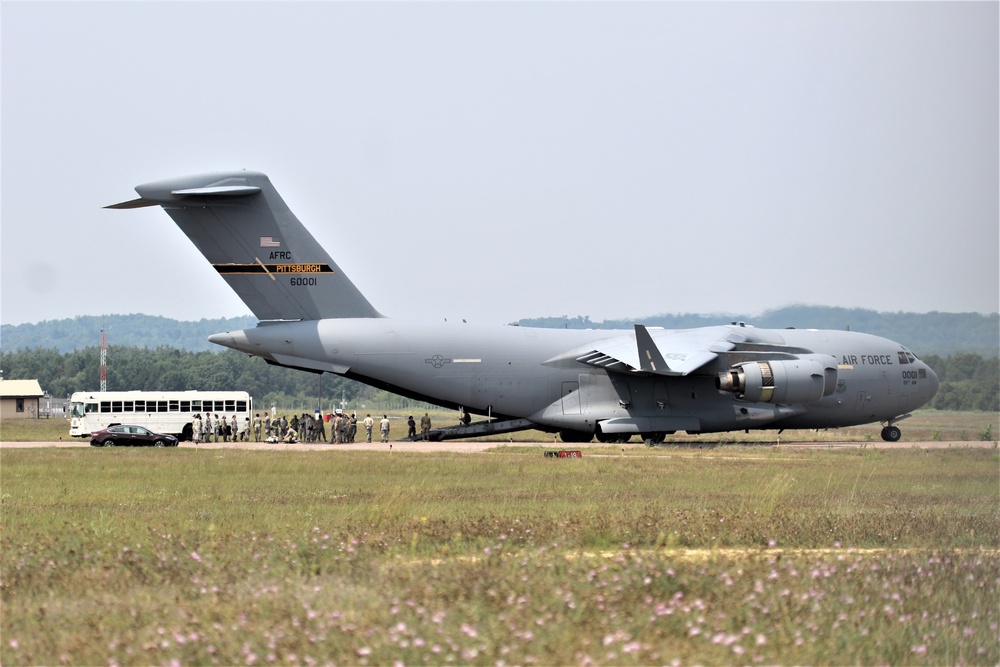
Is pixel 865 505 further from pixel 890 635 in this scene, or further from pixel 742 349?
pixel 742 349

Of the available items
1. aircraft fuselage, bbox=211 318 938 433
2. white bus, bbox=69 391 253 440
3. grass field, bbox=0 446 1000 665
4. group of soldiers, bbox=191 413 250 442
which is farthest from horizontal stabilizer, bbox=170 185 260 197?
white bus, bbox=69 391 253 440

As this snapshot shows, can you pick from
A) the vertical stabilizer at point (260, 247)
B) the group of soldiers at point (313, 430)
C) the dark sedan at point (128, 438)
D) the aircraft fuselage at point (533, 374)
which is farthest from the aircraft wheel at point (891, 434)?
the dark sedan at point (128, 438)

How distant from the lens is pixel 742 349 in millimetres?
37500

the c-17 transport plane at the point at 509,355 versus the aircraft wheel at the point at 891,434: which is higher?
the c-17 transport plane at the point at 509,355

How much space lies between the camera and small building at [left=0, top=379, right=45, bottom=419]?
93625 mm

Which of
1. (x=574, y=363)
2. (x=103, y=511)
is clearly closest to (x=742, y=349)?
(x=574, y=363)

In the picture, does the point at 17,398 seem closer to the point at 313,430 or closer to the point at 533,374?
the point at 313,430

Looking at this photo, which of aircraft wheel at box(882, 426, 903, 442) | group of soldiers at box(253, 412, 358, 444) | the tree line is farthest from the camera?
the tree line

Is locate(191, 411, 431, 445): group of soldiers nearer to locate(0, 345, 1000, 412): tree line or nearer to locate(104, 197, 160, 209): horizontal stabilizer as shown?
locate(104, 197, 160, 209): horizontal stabilizer

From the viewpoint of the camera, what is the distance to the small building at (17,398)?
9362 centimetres

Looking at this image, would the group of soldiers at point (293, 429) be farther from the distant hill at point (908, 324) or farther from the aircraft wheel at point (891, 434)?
the aircraft wheel at point (891, 434)

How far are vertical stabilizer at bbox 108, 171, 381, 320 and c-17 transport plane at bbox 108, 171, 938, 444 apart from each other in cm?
4

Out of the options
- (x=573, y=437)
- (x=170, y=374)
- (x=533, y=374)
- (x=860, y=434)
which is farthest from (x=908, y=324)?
(x=170, y=374)

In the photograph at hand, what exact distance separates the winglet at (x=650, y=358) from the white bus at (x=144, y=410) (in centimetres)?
2641
